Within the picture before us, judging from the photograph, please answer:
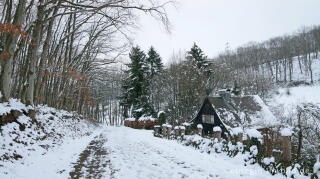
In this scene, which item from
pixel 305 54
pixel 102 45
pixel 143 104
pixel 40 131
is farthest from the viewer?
pixel 305 54

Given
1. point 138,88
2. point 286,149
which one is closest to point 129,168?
point 286,149

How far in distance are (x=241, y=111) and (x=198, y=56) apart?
1487 centimetres

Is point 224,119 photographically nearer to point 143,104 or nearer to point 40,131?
point 143,104

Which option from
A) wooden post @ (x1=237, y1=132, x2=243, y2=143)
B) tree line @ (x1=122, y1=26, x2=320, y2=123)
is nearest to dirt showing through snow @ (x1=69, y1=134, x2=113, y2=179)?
wooden post @ (x1=237, y1=132, x2=243, y2=143)

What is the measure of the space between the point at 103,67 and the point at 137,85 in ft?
47.3

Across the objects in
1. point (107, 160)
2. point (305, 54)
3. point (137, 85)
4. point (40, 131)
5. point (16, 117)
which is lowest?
point (107, 160)

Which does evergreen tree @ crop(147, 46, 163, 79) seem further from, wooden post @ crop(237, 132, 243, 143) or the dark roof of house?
wooden post @ crop(237, 132, 243, 143)

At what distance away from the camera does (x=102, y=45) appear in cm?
1630

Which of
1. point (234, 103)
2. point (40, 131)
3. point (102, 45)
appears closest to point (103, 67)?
point (102, 45)

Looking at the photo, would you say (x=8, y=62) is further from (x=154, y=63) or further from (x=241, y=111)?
(x=154, y=63)

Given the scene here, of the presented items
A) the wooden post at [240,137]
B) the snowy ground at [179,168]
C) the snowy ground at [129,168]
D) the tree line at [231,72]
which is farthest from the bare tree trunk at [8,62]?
the tree line at [231,72]

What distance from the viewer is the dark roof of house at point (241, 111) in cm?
2230

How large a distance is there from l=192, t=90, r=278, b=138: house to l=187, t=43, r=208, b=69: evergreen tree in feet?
32.7

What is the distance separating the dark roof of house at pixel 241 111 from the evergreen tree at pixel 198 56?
10246 millimetres
